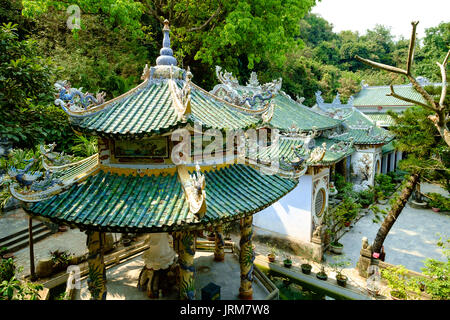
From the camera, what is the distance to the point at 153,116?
6.99 meters

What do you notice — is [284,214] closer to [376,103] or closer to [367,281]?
[367,281]

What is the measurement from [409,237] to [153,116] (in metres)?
18.4

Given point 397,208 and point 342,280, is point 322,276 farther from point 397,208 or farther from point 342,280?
point 397,208

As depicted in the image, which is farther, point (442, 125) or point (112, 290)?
point (112, 290)

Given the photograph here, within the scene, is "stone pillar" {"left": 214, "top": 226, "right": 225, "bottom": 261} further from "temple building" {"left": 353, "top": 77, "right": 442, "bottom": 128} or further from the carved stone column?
"temple building" {"left": 353, "top": 77, "right": 442, "bottom": 128}

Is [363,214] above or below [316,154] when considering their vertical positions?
below

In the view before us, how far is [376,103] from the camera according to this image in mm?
37000

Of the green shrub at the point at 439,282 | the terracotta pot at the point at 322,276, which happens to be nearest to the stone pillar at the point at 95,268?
the terracotta pot at the point at 322,276

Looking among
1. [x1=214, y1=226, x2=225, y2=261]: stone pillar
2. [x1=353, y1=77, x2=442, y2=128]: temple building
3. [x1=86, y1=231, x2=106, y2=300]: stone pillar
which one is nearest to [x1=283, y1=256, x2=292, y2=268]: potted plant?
[x1=214, y1=226, x2=225, y2=261]: stone pillar

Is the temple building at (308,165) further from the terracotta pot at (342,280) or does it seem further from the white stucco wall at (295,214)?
the terracotta pot at (342,280)

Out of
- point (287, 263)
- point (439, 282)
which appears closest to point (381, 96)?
point (287, 263)

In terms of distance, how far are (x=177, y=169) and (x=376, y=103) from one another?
3743 cm

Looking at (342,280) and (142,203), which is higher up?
(142,203)
